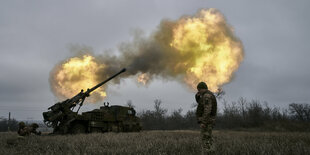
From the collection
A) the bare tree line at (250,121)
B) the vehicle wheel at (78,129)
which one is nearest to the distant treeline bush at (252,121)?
the bare tree line at (250,121)

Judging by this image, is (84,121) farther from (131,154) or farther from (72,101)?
(131,154)

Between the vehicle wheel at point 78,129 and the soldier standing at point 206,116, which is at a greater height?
the soldier standing at point 206,116

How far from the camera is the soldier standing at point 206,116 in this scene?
4941 mm

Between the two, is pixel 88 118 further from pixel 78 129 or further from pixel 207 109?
pixel 207 109

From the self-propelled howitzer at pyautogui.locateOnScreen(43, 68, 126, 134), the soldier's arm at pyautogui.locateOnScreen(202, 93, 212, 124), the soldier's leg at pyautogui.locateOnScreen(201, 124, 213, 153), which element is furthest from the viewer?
the self-propelled howitzer at pyautogui.locateOnScreen(43, 68, 126, 134)

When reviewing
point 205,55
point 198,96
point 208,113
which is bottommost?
point 208,113

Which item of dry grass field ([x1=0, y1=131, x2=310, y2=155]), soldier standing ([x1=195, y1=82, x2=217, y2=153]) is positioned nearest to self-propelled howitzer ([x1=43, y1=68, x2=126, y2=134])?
dry grass field ([x1=0, y1=131, x2=310, y2=155])

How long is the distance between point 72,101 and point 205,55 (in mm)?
9611

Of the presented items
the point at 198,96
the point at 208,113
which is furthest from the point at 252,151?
the point at 198,96

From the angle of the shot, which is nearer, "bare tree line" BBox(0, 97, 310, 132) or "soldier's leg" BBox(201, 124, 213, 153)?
"soldier's leg" BBox(201, 124, 213, 153)

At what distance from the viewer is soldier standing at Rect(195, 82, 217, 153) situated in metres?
4.94

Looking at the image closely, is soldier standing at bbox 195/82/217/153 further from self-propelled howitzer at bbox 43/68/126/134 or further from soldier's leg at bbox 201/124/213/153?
self-propelled howitzer at bbox 43/68/126/134

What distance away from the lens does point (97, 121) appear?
1564 centimetres

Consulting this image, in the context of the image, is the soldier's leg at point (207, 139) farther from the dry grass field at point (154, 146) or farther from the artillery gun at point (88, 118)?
the artillery gun at point (88, 118)
